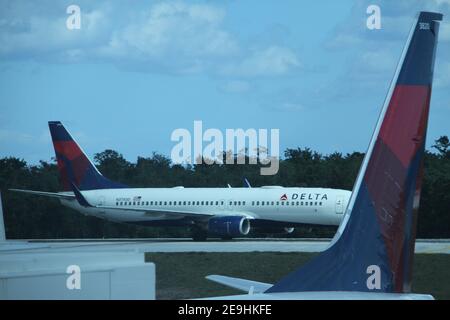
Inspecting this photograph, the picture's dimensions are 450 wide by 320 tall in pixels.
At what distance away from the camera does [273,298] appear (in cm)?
613

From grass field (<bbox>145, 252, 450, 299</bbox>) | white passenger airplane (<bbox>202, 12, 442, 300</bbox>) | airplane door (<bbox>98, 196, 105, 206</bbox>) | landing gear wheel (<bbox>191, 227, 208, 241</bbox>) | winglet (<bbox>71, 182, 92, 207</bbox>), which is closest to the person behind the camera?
white passenger airplane (<bbox>202, 12, 442, 300</bbox>)

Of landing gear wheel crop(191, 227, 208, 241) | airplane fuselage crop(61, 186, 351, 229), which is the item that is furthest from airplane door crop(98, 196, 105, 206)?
landing gear wheel crop(191, 227, 208, 241)

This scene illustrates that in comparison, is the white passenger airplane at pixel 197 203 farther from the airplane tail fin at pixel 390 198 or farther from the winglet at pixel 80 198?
the airplane tail fin at pixel 390 198

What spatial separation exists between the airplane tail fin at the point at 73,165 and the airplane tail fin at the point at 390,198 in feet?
149

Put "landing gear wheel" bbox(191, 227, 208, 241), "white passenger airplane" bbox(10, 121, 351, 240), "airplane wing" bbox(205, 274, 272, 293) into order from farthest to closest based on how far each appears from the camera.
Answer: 1. "landing gear wheel" bbox(191, 227, 208, 241)
2. "white passenger airplane" bbox(10, 121, 351, 240)
3. "airplane wing" bbox(205, 274, 272, 293)

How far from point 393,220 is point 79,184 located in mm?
45989

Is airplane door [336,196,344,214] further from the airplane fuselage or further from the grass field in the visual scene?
the grass field

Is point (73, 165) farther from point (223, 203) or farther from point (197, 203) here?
point (223, 203)

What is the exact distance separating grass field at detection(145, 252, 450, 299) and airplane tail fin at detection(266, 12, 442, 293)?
13140 mm

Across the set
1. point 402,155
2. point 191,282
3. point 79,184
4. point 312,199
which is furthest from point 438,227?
point 402,155

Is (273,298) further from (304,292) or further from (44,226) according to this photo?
(44,226)

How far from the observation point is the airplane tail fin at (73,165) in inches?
2048

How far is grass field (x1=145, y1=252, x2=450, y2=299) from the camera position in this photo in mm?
22000

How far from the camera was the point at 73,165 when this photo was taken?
52312mm
